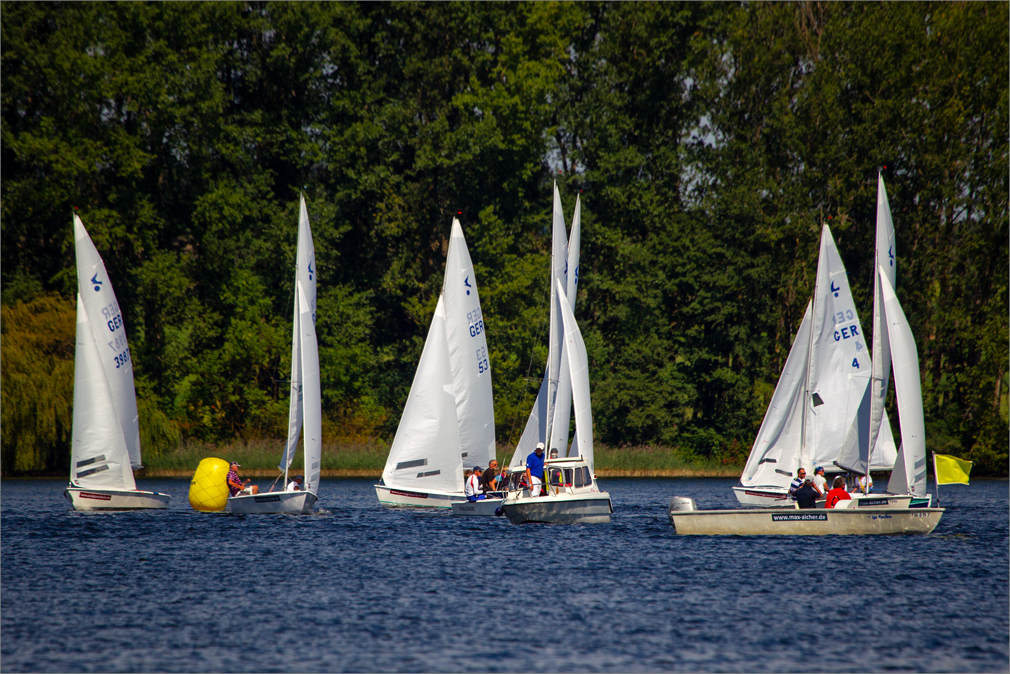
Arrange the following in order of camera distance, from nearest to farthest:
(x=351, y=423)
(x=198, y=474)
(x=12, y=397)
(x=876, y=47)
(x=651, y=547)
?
(x=651, y=547)
(x=198, y=474)
(x=12, y=397)
(x=876, y=47)
(x=351, y=423)

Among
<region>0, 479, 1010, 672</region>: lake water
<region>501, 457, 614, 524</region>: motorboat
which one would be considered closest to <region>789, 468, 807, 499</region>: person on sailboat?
<region>0, 479, 1010, 672</region>: lake water

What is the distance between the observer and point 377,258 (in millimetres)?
62875

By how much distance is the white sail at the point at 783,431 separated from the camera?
37219 mm

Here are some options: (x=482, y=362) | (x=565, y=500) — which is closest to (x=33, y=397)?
(x=482, y=362)

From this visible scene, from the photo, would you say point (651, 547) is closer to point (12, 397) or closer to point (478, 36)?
point (12, 397)

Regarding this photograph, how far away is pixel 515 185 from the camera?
60344mm

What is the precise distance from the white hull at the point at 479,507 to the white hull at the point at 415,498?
0.26 meters

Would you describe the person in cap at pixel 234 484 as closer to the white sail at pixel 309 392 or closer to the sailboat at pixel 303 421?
the sailboat at pixel 303 421

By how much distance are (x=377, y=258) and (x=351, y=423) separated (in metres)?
10.7

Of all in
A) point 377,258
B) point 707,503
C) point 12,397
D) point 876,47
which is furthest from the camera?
point 377,258

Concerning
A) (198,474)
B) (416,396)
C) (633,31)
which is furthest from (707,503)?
(633,31)

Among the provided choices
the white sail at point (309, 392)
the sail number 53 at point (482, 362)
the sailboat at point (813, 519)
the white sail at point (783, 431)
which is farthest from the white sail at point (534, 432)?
the white sail at point (783, 431)

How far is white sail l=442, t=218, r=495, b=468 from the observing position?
3469cm

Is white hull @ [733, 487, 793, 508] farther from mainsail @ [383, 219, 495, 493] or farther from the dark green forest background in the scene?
the dark green forest background
